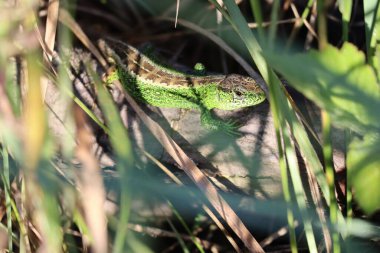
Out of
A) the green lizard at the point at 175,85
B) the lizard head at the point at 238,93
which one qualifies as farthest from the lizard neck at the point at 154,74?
the lizard head at the point at 238,93

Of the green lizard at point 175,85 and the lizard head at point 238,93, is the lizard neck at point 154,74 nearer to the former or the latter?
the green lizard at point 175,85

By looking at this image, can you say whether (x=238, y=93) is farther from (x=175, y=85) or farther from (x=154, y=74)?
(x=154, y=74)

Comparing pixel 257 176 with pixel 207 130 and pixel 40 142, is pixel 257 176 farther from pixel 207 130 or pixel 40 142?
pixel 40 142

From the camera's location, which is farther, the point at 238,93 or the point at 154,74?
the point at 154,74

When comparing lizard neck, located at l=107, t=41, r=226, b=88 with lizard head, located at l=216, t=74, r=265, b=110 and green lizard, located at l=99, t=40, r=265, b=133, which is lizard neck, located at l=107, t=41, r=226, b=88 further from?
lizard head, located at l=216, t=74, r=265, b=110

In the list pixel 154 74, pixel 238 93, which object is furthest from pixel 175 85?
pixel 238 93

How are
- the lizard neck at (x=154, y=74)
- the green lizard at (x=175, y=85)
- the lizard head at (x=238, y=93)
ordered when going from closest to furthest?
the lizard head at (x=238, y=93) < the green lizard at (x=175, y=85) < the lizard neck at (x=154, y=74)

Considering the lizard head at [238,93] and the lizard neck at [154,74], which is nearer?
the lizard head at [238,93]

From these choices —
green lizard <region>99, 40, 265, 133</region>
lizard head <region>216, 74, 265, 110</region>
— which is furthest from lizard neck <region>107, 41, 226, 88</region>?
lizard head <region>216, 74, 265, 110</region>
